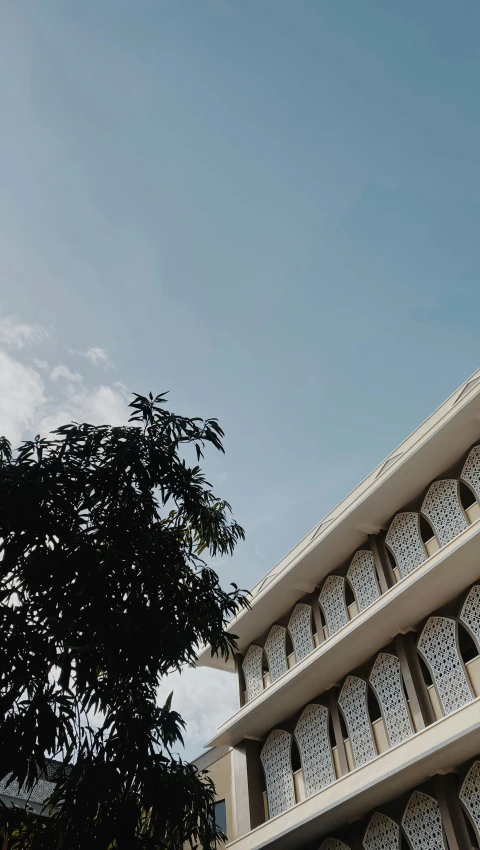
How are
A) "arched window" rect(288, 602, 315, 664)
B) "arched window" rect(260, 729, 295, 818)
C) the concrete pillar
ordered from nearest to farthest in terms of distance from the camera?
the concrete pillar < "arched window" rect(260, 729, 295, 818) < "arched window" rect(288, 602, 315, 664)

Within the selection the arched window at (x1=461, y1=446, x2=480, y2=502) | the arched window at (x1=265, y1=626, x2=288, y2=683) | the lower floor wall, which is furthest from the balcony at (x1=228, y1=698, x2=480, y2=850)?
the arched window at (x1=461, y1=446, x2=480, y2=502)

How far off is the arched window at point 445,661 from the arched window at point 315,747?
2.81 m

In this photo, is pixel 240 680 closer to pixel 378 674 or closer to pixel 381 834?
pixel 378 674

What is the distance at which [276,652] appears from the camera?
51.6 feet

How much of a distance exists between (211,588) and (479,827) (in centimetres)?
553

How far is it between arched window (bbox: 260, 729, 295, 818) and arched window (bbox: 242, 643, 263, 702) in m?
1.09

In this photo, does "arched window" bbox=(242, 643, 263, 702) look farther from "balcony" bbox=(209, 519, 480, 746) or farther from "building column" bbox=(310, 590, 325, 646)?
"building column" bbox=(310, 590, 325, 646)

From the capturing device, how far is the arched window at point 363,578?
13.5 m

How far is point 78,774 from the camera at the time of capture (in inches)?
253

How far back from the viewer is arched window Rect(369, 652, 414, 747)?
11.8 m

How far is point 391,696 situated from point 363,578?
88.5 inches

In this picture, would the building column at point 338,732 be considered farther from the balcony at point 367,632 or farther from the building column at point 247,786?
the building column at point 247,786

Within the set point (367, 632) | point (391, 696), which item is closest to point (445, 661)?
point (391, 696)

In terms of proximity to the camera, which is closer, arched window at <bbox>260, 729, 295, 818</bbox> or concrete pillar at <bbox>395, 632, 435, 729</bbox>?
concrete pillar at <bbox>395, 632, 435, 729</bbox>
